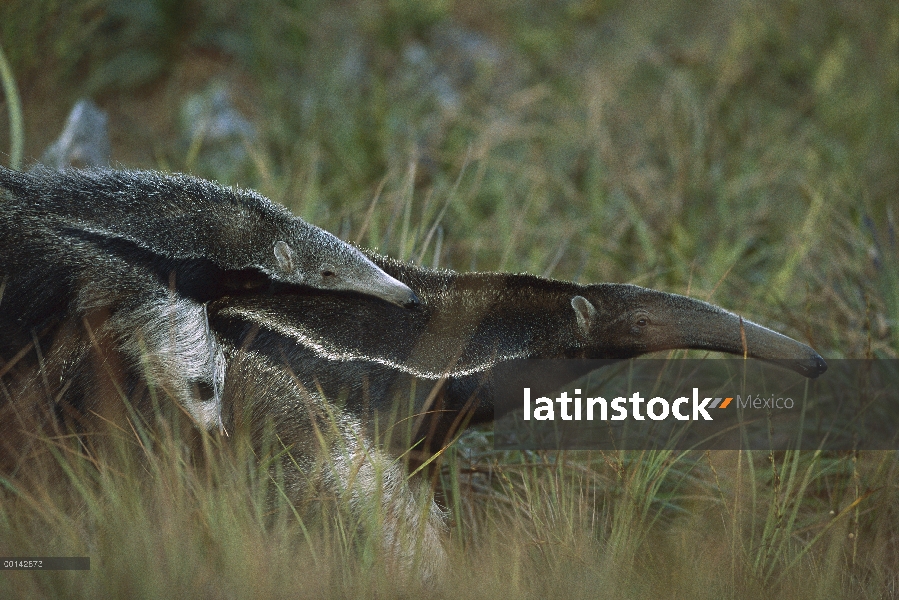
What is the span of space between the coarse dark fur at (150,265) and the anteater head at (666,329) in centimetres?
80

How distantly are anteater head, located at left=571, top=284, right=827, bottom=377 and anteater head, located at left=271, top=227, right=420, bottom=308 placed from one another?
786mm

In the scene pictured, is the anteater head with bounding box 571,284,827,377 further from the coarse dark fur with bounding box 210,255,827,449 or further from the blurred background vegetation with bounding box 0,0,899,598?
the blurred background vegetation with bounding box 0,0,899,598

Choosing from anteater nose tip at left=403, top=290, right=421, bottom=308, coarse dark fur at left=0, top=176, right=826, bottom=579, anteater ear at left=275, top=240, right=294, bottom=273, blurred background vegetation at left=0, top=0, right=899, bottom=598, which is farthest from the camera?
blurred background vegetation at left=0, top=0, right=899, bottom=598

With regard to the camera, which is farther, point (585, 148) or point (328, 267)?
point (585, 148)

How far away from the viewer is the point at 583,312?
12.0ft

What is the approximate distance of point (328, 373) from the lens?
3.45m

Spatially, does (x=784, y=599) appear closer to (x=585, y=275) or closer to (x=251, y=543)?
(x=251, y=543)

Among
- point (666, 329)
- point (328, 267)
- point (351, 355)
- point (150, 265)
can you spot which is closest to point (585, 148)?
point (666, 329)

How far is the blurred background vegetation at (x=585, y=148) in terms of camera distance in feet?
12.8

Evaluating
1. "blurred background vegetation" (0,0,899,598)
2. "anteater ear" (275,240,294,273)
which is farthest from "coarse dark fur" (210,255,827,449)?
"blurred background vegetation" (0,0,899,598)

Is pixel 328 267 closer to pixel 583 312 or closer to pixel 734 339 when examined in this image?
pixel 583 312

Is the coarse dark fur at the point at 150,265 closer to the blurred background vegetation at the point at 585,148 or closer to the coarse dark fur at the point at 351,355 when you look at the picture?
the coarse dark fur at the point at 351,355

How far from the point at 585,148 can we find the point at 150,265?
5602 mm

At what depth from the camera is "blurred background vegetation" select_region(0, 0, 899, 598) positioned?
154 inches
